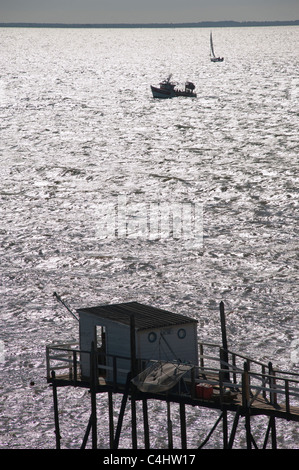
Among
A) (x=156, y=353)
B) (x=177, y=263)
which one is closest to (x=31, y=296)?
(x=177, y=263)

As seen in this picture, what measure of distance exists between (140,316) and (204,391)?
4798mm

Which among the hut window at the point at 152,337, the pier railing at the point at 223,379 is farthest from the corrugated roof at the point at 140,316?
the pier railing at the point at 223,379

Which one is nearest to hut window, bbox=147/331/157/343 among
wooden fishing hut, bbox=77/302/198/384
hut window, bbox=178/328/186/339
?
wooden fishing hut, bbox=77/302/198/384

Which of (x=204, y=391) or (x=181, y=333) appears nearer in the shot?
(x=204, y=391)

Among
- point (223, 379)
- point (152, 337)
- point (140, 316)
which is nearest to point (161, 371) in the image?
point (152, 337)

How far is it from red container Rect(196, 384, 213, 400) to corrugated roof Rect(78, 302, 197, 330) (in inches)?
122

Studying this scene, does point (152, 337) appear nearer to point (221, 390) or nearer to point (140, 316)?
point (140, 316)

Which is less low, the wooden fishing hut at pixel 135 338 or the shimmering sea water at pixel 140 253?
the wooden fishing hut at pixel 135 338

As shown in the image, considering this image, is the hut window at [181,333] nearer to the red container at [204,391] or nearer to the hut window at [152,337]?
A: the hut window at [152,337]

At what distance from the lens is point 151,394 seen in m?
32.5

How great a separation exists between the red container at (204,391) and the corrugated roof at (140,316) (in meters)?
3.11

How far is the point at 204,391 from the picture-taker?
102ft

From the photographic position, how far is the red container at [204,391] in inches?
1219
